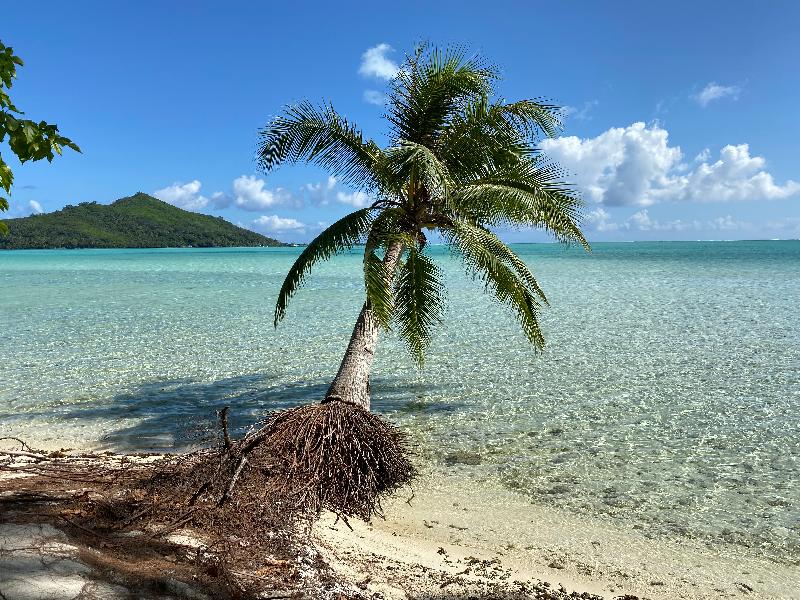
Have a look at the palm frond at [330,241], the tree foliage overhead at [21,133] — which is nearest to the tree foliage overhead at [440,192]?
the palm frond at [330,241]

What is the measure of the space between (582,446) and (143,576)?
7052 millimetres

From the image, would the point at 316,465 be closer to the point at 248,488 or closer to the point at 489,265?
the point at 248,488

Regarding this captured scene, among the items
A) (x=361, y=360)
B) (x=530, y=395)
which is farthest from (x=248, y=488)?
(x=530, y=395)

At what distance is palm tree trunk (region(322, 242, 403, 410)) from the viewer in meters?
8.91

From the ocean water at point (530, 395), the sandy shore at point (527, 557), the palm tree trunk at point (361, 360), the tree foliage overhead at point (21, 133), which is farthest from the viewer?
the palm tree trunk at point (361, 360)

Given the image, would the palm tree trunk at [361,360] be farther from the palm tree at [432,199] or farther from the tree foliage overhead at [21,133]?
the tree foliage overhead at [21,133]

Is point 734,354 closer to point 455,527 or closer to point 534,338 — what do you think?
point 534,338

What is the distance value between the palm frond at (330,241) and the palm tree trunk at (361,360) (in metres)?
0.59

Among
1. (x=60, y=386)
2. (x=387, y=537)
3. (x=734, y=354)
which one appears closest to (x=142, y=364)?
(x=60, y=386)

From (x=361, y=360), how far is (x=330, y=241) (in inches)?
73.4

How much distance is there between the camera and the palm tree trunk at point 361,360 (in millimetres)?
8914

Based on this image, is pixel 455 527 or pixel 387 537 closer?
pixel 387 537

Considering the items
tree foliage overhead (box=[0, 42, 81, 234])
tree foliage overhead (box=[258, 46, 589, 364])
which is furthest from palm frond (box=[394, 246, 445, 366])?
tree foliage overhead (box=[0, 42, 81, 234])

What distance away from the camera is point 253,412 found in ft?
38.2
